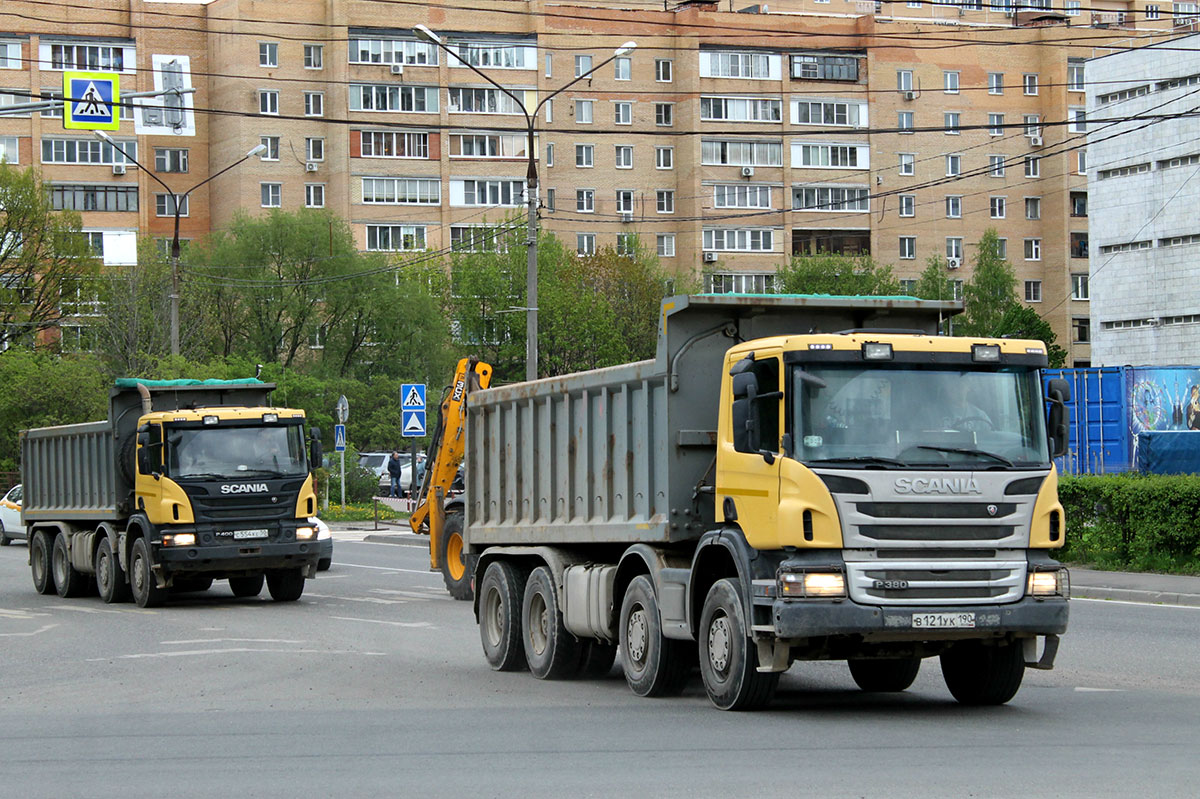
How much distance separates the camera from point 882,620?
10.6m

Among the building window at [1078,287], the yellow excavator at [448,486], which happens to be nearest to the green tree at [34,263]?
the yellow excavator at [448,486]

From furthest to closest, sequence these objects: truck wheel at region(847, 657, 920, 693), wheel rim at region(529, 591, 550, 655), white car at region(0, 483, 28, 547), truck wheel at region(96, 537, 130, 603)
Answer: white car at region(0, 483, 28, 547)
truck wheel at region(96, 537, 130, 603)
wheel rim at region(529, 591, 550, 655)
truck wheel at region(847, 657, 920, 693)

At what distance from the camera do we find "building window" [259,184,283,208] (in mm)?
89375

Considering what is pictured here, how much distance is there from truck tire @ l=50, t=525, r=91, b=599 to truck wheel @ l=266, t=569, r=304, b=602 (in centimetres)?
356

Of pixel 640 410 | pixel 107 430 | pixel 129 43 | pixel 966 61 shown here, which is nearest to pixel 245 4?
pixel 129 43

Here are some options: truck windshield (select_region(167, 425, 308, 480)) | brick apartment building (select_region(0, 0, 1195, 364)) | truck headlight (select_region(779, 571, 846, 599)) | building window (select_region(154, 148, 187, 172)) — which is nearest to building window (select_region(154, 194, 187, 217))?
brick apartment building (select_region(0, 0, 1195, 364))

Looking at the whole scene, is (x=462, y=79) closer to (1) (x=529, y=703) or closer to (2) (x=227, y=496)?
(2) (x=227, y=496)

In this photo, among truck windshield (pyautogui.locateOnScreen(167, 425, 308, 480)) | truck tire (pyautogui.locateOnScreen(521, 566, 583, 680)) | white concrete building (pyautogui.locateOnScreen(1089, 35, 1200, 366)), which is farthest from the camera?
white concrete building (pyautogui.locateOnScreen(1089, 35, 1200, 366))

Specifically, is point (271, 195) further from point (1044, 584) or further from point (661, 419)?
point (1044, 584)

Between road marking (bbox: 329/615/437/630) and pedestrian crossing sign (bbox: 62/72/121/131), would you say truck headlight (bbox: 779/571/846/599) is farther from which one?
pedestrian crossing sign (bbox: 62/72/121/131)

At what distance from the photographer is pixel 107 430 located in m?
24.0

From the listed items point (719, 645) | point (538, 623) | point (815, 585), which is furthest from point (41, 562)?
point (815, 585)

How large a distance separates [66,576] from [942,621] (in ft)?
59.8

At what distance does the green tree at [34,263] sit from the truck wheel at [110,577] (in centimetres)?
4692
